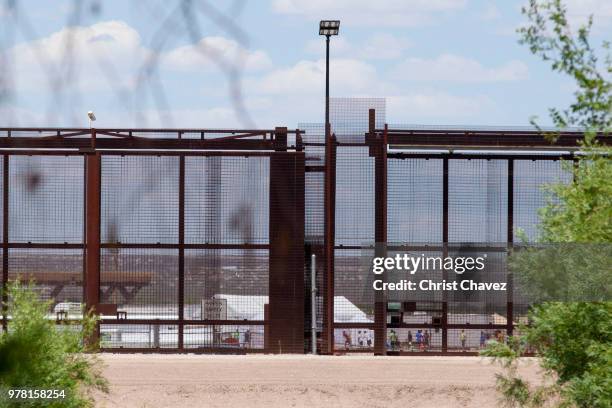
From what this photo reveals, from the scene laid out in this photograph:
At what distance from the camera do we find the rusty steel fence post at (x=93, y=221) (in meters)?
25.8

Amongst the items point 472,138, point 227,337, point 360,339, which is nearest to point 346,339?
point 360,339

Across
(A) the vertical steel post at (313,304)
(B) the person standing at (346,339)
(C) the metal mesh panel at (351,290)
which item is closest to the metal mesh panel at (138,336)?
(A) the vertical steel post at (313,304)

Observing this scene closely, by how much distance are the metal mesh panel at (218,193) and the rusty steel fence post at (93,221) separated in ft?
6.63

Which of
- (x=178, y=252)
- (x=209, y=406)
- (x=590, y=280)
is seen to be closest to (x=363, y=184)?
(x=178, y=252)

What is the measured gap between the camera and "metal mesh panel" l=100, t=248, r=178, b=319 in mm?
25797

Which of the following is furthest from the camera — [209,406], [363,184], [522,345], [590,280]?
[363,184]

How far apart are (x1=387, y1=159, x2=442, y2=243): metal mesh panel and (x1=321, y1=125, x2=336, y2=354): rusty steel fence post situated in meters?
1.29

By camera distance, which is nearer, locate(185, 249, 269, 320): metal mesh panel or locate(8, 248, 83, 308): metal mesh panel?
locate(8, 248, 83, 308): metal mesh panel

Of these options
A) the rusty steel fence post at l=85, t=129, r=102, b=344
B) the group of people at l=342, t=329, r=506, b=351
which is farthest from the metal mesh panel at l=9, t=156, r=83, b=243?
the group of people at l=342, t=329, r=506, b=351

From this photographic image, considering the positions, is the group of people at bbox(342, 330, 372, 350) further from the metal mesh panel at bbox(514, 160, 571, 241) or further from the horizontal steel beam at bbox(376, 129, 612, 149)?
the horizontal steel beam at bbox(376, 129, 612, 149)

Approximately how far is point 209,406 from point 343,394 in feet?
8.95

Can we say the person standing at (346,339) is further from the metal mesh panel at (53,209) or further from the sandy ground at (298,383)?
the metal mesh panel at (53,209)

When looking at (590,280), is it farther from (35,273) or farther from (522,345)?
(35,273)

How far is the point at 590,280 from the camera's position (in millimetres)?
17000
